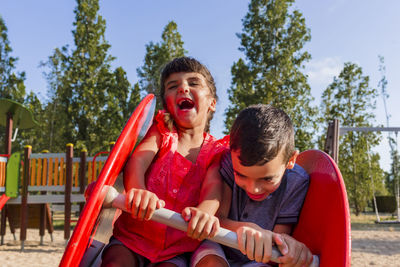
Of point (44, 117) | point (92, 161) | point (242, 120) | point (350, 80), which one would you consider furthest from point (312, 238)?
point (44, 117)

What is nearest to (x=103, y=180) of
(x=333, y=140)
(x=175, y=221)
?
(x=175, y=221)

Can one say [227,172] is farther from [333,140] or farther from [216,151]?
[333,140]

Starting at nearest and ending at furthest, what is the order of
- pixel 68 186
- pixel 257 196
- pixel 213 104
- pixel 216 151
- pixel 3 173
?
pixel 257 196 → pixel 216 151 → pixel 213 104 → pixel 68 186 → pixel 3 173

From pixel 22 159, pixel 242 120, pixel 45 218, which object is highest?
pixel 22 159

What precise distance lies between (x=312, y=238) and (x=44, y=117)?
17284 mm

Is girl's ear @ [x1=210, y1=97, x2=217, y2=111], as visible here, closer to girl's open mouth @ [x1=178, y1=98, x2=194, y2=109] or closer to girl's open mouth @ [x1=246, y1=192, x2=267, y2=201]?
girl's open mouth @ [x1=178, y1=98, x2=194, y2=109]

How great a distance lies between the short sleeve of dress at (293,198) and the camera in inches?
50.3

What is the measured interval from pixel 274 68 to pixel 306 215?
41.6 feet

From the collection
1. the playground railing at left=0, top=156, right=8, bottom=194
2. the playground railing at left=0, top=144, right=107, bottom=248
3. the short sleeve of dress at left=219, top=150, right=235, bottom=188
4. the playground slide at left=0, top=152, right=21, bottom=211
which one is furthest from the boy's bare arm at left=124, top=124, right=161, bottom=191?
the playground railing at left=0, top=156, right=8, bottom=194

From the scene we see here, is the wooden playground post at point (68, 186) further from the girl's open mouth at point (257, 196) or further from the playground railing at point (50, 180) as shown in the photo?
the girl's open mouth at point (257, 196)

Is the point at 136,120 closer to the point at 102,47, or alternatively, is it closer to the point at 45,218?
the point at 45,218

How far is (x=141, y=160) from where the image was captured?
1.41 meters

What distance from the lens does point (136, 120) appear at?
132 cm

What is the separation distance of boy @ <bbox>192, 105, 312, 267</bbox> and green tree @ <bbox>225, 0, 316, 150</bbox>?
11456mm
